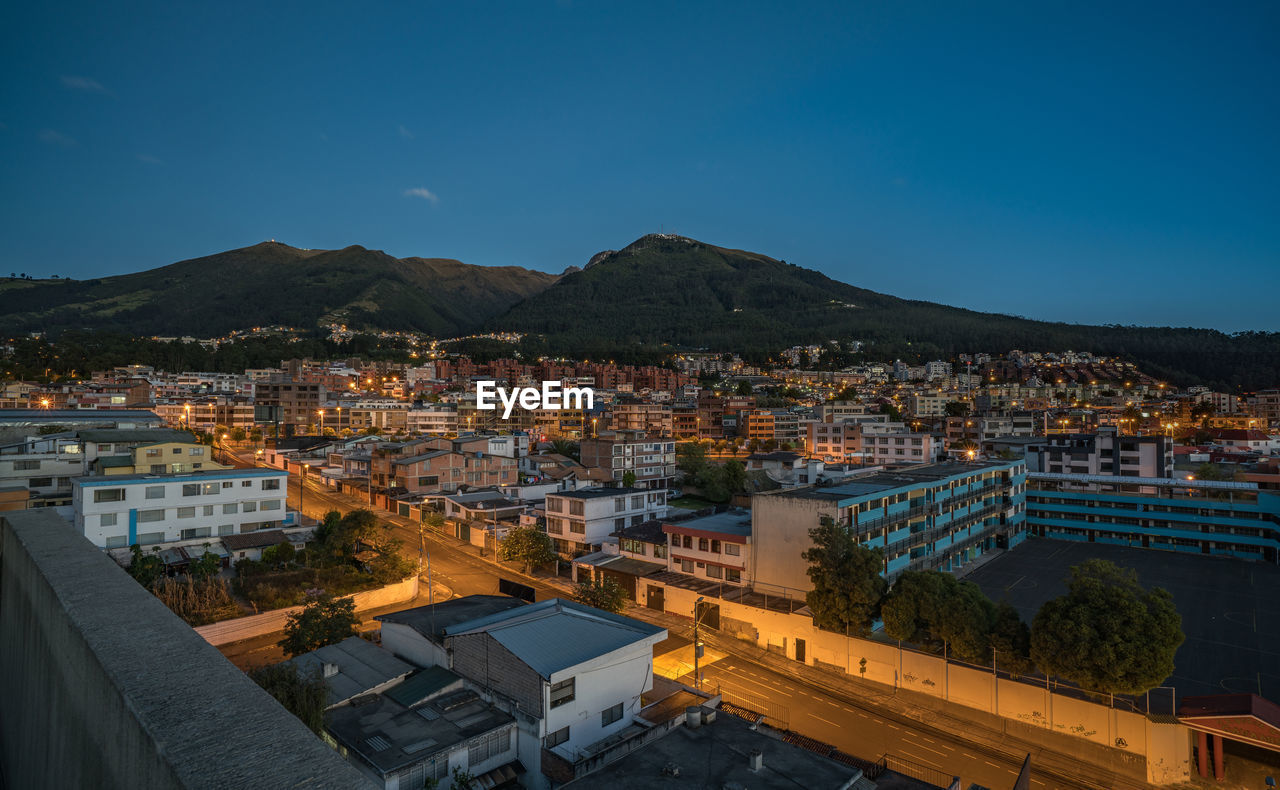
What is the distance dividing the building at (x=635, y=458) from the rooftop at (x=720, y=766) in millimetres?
38518

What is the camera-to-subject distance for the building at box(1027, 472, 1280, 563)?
112 feet

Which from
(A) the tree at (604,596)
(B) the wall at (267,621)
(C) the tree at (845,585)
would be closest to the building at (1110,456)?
(C) the tree at (845,585)

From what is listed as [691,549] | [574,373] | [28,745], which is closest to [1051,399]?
[574,373]

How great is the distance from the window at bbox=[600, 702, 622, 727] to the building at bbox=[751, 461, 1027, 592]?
10.6 metres

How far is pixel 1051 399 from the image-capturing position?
124m

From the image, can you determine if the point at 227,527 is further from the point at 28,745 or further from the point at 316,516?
the point at 28,745

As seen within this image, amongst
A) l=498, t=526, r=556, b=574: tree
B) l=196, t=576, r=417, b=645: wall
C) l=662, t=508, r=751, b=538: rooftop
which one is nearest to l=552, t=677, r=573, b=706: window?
l=196, t=576, r=417, b=645: wall

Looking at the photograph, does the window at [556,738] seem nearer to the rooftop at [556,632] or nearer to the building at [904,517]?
the rooftop at [556,632]

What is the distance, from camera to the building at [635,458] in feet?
175

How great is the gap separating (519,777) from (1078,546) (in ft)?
123

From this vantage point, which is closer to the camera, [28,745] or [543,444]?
[28,745]

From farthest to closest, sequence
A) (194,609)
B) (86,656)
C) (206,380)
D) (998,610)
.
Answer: (206,380) < (194,609) < (998,610) < (86,656)

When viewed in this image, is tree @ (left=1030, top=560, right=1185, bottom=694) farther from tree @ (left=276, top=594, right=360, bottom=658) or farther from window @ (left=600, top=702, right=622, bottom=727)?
tree @ (left=276, top=594, right=360, bottom=658)

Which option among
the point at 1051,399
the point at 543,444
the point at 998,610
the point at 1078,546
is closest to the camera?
the point at 998,610
